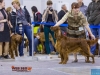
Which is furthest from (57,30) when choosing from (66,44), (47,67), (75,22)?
(47,67)

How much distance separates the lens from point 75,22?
1128cm

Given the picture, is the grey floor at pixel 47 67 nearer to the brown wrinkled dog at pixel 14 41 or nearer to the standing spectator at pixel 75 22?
the brown wrinkled dog at pixel 14 41

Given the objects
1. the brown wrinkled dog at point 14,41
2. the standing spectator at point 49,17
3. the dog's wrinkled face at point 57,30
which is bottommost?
the brown wrinkled dog at point 14,41

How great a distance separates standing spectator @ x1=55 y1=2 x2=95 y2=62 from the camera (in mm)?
11136

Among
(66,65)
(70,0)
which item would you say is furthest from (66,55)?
(70,0)

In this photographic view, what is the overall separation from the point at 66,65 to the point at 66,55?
0.29 meters

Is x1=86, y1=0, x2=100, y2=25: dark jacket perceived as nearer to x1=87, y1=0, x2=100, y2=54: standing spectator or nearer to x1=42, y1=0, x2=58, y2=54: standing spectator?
x1=87, y1=0, x2=100, y2=54: standing spectator

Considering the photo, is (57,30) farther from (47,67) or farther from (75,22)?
(47,67)

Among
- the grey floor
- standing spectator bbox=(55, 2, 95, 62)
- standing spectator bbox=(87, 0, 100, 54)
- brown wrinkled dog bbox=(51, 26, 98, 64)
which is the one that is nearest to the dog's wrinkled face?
brown wrinkled dog bbox=(51, 26, 98, 64)

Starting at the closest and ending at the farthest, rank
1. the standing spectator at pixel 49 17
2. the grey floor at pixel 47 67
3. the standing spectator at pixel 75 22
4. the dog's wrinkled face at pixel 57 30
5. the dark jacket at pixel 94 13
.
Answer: the grey floor at pixel 47 67 → the dog's wrinkled face at pixel 57 30 → the standing spectator at pixel 75 22 → the standing spectator at pixel 49 17 → the dark jacket at pixel 94 13

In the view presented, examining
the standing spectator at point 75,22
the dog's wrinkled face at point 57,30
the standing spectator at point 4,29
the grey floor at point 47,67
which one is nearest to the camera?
the grey floor at point 47,67

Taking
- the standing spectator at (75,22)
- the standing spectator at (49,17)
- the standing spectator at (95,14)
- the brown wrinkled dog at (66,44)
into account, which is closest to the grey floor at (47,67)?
the brown wrinkled dog at (66,44)

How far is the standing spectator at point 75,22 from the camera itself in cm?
1114

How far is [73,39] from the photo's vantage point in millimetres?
Result: 11109
